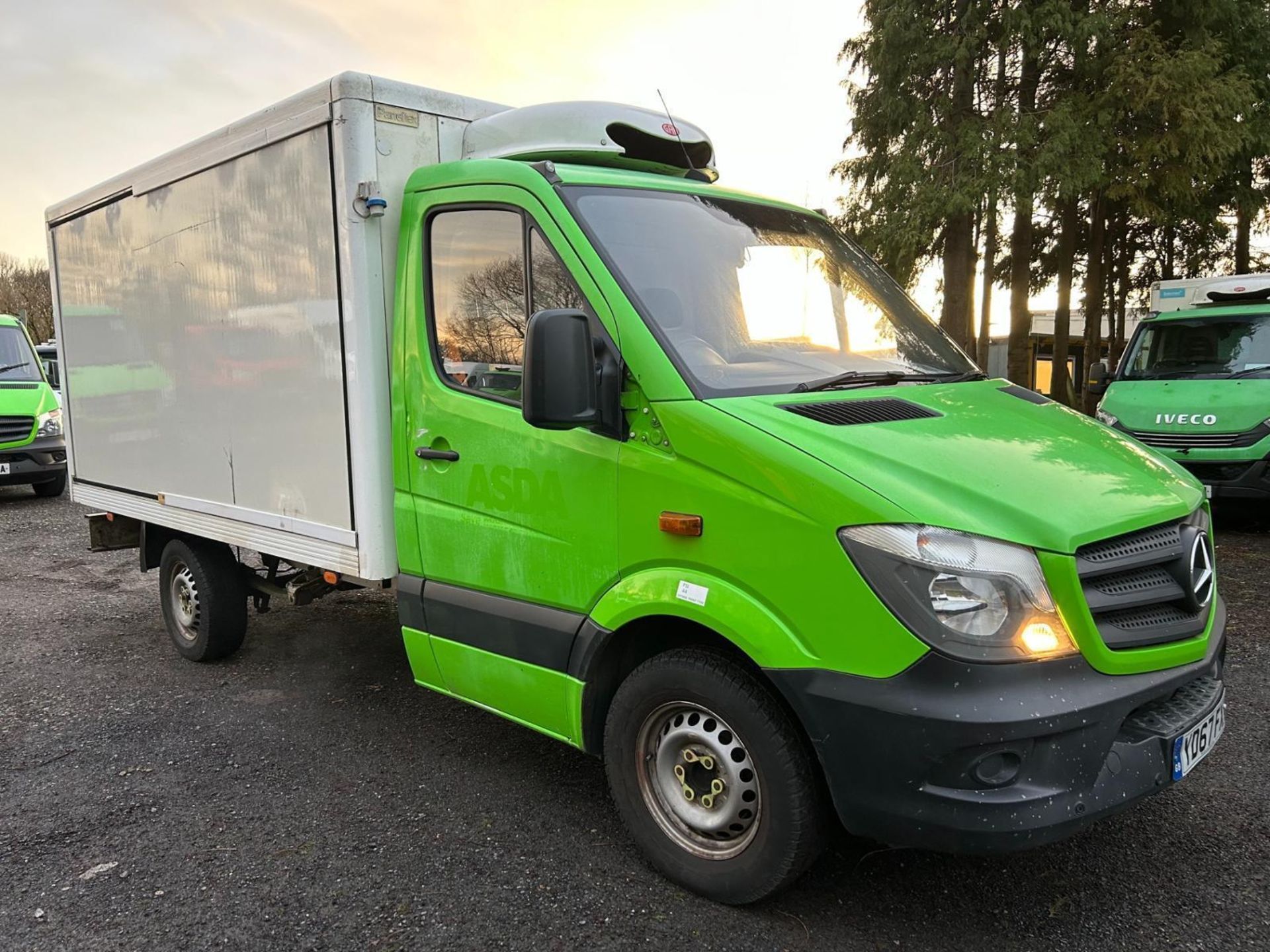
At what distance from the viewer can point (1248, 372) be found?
9039 mm

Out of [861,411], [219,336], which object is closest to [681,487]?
[861,411]

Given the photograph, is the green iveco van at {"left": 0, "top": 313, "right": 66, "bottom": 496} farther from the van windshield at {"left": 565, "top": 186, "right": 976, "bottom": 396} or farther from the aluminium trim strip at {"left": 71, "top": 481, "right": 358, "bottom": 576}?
the van windshield at {"left": 565, "top": 186, "right": 976, "bottom": 396}

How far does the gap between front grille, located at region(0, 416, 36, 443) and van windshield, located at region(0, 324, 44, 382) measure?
28.6 inches

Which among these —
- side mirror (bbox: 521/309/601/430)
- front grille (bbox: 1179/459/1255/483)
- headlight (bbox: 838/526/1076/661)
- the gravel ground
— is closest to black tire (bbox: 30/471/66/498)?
the gravel ground

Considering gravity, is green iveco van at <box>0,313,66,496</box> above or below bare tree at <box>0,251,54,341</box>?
below

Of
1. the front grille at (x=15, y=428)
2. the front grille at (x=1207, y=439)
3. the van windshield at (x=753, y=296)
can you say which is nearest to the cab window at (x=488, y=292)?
the van windshield at (x=753, y=296)

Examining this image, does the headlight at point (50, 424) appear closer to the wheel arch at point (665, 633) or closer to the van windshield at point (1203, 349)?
the wheel arch at point (665, 633)

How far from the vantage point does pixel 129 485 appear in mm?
5898

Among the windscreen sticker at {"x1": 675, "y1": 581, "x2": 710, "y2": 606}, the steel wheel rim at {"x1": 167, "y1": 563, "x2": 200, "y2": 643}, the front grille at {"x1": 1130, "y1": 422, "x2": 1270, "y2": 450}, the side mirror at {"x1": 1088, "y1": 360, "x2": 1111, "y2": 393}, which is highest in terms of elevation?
the side mirror at {"x1": 1088, "y1": 360, "x2": 1111, "y2": 393}

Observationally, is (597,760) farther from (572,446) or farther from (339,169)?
(339,169)

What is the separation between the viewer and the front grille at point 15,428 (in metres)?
12.0

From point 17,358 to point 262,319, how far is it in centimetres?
1054

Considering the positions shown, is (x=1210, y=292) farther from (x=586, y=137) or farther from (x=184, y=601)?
(x=184, y=601)

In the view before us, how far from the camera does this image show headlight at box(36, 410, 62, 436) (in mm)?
12371
